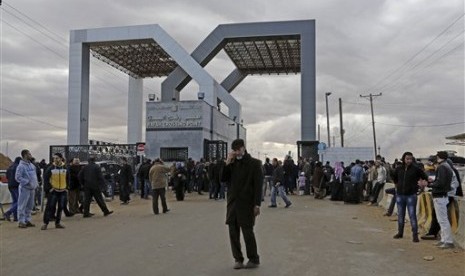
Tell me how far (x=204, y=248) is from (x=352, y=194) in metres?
12.3

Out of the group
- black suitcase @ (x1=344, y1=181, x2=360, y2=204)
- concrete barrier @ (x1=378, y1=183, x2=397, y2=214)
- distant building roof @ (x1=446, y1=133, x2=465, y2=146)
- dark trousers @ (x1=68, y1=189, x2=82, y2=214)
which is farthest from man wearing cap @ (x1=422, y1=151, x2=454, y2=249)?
distant building roof @ (x1=446, y1=133, x2=465, y2=146)

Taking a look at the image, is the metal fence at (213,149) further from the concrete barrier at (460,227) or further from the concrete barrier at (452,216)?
the concrete barrier at (460,227)

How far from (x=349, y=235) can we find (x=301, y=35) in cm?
3245

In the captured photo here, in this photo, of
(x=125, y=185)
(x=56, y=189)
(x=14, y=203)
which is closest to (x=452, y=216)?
(x=56, y=189)

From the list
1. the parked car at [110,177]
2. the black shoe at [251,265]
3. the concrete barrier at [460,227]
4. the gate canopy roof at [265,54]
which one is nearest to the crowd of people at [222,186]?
the concrete barrier at [460,227]

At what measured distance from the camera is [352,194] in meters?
20.6

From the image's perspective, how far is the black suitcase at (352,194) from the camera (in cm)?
2061

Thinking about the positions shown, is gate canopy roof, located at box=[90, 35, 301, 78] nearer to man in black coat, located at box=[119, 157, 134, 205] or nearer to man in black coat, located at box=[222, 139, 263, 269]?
man in black coat, located at box=[119, 157, 134, 205]

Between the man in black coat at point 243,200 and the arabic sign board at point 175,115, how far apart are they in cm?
2892

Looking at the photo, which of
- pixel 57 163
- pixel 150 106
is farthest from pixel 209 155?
pixel 57 163

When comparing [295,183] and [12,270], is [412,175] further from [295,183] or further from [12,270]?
[295,183]

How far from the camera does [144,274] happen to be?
7.36 metres

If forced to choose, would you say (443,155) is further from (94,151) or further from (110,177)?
(94,151)

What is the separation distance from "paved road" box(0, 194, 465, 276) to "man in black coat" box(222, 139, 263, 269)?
305 millimetres
